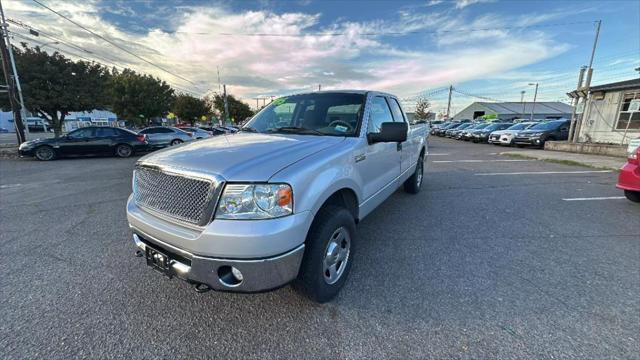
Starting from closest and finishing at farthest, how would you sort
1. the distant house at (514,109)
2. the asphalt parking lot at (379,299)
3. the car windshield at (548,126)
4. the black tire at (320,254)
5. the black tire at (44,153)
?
the asphalt parking lot at (379,299) → the black tire at (320,254) → the black tire at (44,153) → the car windshield at (548,126) → the distant house at (514,109)

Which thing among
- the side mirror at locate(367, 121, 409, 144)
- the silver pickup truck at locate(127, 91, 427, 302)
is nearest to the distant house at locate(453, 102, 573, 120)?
the side mirror at locate(367, 121, 409, 144)

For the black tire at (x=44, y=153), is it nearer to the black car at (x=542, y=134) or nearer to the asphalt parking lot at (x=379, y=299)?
the asphalt parking lot at (x=379, y=299)

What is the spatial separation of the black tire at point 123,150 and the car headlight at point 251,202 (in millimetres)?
13725

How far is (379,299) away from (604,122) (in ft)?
67.0

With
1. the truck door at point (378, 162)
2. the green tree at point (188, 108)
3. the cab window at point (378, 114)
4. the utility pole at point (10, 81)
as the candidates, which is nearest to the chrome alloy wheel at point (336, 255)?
the truck door at point (378, 162)

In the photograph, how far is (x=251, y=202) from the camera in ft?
5.87

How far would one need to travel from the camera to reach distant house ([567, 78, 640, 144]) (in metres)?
13.9

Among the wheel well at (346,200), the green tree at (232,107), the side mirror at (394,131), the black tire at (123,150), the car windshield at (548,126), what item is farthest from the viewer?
the green tree at (232,107)

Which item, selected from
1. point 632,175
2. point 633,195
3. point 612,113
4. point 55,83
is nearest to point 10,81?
point 55,83

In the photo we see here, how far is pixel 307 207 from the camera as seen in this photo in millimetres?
1949

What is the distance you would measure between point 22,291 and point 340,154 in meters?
3.20

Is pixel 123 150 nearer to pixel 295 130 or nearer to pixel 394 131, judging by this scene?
pixel 295 130

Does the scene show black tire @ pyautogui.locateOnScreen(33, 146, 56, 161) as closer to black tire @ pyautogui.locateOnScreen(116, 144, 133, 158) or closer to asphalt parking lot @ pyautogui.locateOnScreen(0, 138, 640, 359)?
black tire @ pyautogui.locateOnScreen(116, 144, 133, 158)

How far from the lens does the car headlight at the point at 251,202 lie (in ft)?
5.88
